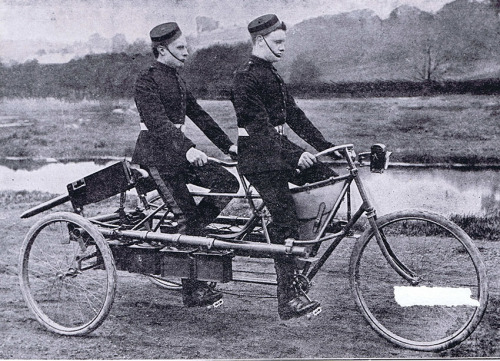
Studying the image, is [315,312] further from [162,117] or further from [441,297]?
[162,117]

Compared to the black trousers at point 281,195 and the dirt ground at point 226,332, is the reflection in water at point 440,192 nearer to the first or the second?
the dirt ground at point 226,332

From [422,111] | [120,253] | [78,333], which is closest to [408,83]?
[422,111]

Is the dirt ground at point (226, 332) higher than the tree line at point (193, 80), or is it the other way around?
the tree line at point (193, 80)

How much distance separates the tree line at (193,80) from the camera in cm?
489

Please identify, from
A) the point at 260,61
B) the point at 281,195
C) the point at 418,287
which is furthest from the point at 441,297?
the point at 260,61

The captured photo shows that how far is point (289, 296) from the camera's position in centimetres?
423

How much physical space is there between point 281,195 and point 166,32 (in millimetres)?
1471

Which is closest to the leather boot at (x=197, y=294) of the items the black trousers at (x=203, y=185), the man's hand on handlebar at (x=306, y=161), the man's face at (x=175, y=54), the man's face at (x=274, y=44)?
the black trousers at (x=203, y=185)

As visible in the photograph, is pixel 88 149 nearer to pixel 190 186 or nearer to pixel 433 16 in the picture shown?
pixel 190 186

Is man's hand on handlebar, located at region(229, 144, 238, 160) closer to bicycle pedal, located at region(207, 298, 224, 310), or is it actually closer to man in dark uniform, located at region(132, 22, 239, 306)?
man in dark uniform, located at region(132, 22, 239, 306)

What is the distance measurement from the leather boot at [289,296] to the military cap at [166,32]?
69.4 inches

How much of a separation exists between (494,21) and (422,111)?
0.84 m

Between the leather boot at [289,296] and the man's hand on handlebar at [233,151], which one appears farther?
the man's hand on handlebar at [233,151]

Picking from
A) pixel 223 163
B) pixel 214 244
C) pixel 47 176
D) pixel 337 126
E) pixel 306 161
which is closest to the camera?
pixel 306 161
